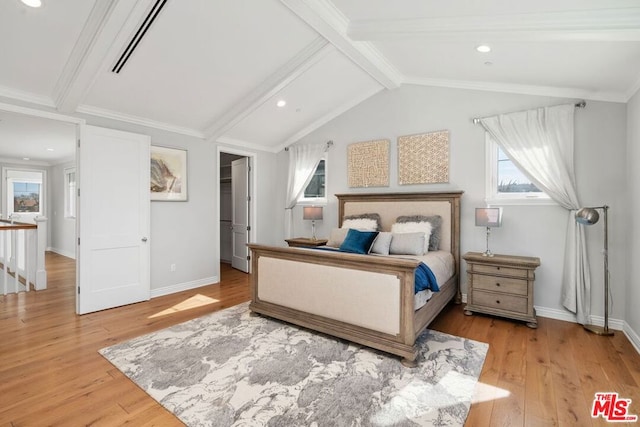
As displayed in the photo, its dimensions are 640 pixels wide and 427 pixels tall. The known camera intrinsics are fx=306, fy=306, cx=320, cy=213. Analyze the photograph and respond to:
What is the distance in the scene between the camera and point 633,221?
9.90 feet

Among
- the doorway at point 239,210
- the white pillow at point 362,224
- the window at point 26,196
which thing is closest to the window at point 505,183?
the white pillow at point 362,224

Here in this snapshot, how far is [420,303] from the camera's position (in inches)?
105

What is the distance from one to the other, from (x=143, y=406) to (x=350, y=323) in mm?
1685

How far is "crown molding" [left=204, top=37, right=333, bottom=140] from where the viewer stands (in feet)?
11.1

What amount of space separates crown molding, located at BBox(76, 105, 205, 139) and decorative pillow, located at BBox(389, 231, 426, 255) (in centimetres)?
344

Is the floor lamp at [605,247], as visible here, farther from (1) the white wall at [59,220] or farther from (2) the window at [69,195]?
(2) the window at [69,195]

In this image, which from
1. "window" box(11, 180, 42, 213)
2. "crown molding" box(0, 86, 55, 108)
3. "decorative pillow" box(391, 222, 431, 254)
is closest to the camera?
"crown molding" box(0, 86, 55, 108)

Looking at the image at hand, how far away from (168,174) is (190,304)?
1.92 meters

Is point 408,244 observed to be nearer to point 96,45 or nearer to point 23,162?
point 96,45

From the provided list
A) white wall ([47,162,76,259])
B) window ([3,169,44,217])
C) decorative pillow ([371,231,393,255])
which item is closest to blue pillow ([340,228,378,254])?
decorative pillow ([371,231,393,255])

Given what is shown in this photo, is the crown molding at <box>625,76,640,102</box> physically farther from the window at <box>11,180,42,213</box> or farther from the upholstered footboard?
the window at <box>11,180,42,213</box>

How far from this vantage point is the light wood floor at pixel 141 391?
1927 millimetres

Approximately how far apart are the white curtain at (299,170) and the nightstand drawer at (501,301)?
3.32 metres

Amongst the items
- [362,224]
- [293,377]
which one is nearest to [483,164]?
[362,224]
